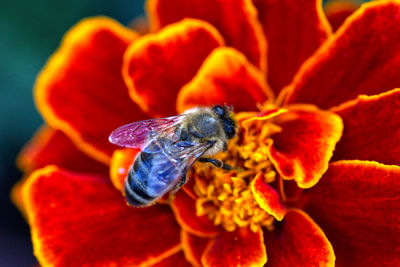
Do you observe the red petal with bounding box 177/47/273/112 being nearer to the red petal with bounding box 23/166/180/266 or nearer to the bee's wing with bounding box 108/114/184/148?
the bee's wing with bounding box 108/114/184/148

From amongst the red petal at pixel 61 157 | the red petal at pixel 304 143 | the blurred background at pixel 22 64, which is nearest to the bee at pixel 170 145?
the red petal at pixel 304 143

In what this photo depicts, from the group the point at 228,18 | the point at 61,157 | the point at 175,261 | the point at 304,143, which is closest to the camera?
the point at 304,143

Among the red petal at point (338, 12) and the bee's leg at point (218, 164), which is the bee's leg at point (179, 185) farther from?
the red petal at point (338, 12)

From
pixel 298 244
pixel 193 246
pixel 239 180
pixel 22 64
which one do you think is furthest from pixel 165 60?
pixel 22 64

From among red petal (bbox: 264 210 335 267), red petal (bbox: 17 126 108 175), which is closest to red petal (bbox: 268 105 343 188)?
red petal (bbox: 264 210 335 267)

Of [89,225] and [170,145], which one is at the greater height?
[170,145]

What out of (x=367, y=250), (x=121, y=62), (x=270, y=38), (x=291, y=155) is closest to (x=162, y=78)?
(x=121, y=62)

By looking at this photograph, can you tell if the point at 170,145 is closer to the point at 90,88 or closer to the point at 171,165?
the point at 171,165
